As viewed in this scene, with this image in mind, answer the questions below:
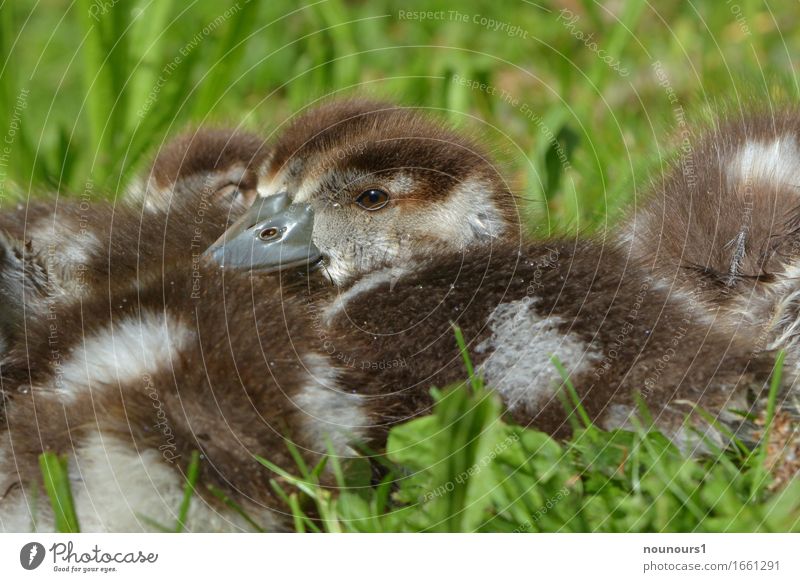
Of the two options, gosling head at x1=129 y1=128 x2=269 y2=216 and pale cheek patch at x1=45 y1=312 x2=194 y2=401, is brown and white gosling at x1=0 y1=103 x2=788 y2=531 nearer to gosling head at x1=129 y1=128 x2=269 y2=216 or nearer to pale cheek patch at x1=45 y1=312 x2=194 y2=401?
pale cheek patch at x1=45 y1=312 x2=194 y2=401

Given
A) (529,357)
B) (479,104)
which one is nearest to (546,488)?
(529,357)

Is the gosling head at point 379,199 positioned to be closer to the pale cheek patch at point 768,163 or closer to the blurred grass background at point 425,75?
the blurred grass background at point 425,75

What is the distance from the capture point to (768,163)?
1368 millimetres

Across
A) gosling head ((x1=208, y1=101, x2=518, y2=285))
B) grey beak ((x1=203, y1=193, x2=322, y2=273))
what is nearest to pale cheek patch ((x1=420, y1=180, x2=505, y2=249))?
gosling head ((x1=208, y1=101, x2=518, y2=285))

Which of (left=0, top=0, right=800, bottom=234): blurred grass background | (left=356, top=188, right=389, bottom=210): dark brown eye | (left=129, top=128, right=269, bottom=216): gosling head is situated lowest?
(left=356, top=188, right=389, bottom=210): dark brown eye

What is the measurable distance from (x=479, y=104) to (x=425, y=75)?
0.13 m

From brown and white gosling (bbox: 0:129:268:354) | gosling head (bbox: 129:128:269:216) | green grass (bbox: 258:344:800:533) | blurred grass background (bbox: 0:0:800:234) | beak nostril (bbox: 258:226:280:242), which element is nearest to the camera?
green grass (bbox: 258:344:800:533)

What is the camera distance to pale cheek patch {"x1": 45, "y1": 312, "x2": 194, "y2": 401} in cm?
107

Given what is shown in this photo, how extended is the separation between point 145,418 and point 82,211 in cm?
47

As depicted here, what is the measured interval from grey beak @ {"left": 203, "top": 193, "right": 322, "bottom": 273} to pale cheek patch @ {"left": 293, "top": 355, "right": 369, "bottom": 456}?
21 centimetres

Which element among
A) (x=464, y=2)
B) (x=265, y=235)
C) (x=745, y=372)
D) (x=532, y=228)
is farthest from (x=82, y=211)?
(x=464, y=2)

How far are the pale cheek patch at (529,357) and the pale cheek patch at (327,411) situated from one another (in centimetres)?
14

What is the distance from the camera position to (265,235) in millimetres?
1321
